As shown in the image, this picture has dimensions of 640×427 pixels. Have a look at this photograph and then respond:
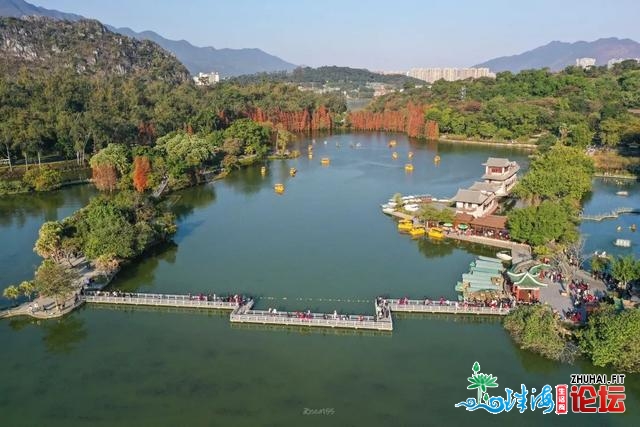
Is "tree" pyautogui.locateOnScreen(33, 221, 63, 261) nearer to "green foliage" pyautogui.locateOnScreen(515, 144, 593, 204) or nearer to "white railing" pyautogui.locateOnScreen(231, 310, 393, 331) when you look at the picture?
"white railing" pyautogui.locateOnScreen(231, 310, 393, 331)

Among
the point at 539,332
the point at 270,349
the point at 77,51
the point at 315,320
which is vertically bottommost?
the point at 270,349

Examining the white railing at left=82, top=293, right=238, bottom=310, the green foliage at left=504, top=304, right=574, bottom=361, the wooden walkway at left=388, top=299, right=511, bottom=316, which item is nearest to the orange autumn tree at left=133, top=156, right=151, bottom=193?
the white railing at left=82, top=293, right=238, bottom=310

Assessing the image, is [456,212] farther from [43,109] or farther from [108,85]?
[108,85]

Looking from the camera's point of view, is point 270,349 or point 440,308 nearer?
point 270,349

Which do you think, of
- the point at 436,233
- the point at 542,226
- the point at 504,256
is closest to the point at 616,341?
the point at 504,256

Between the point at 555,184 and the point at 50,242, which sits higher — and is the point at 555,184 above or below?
above

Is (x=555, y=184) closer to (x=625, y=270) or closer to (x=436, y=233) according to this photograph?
(x=436, y=233)

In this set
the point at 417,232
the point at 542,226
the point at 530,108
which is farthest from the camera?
the point at 530,108

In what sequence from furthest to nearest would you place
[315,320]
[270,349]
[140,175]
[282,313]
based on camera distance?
1. [140,175]
2. [282,313]
3. [315,320]
4. [270,349]
